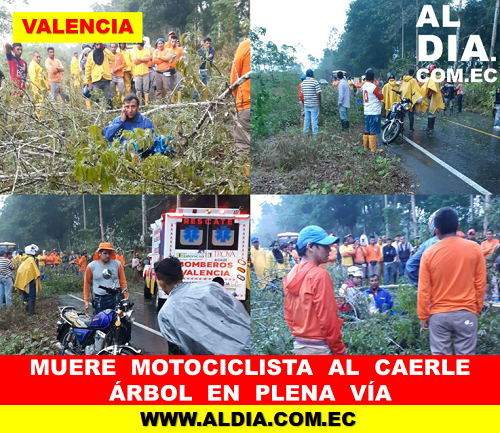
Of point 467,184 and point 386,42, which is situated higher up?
point 386,42

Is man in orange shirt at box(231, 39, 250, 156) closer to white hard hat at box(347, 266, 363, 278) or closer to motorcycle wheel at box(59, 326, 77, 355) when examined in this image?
white hard hat at box(347, 266, 363, 278)

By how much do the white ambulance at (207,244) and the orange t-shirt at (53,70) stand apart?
286 centimetres

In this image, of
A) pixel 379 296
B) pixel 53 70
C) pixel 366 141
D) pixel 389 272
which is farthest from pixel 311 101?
pixel 53 70

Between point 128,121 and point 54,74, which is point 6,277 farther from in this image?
point 54,74

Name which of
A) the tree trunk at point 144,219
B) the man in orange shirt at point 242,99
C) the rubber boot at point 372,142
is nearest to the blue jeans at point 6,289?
the tree trunk at point 144,219

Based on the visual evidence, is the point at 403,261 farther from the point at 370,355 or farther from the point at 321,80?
the point at 321,80

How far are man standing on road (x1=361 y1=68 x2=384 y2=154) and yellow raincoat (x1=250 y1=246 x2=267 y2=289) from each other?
235 centimetres

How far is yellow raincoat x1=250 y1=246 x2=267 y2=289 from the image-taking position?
6.02 meters

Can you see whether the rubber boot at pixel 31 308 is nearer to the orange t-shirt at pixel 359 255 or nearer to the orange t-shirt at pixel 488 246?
the orange t-shirt at pixel 359 255

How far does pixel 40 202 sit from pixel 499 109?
656cm

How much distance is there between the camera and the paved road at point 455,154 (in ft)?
21.6

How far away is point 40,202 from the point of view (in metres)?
6.40

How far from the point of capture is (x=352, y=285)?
5859mm

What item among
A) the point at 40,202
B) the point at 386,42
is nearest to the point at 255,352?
the point at 40,202
